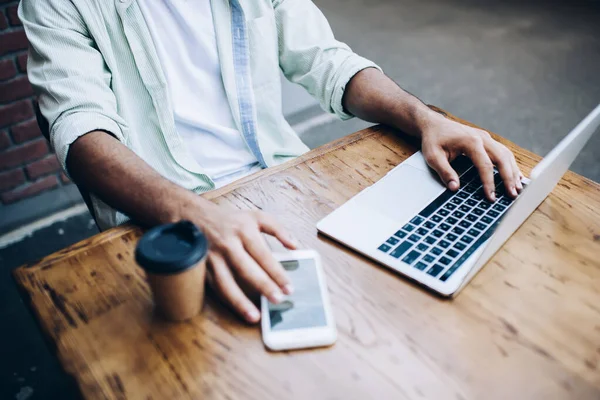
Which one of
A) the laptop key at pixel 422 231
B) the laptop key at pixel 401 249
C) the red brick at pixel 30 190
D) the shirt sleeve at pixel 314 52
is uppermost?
the shirt sleeve at pixel 314 52

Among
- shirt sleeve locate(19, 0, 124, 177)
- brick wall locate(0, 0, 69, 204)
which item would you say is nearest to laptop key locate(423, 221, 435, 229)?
shirt sleeve locate(19, 0, 124, 177)

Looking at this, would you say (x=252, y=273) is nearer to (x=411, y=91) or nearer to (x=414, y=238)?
(x=414, y=238)

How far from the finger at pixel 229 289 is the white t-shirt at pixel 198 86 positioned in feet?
1.59

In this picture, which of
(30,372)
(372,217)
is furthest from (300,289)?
(30,372)

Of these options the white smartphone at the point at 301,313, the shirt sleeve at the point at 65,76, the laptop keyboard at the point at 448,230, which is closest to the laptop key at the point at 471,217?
the laptop keyboard at the point at 448,230

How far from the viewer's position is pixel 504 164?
848 mm

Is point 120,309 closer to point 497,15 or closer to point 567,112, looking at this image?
point 567,112

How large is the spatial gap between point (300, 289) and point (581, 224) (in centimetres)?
51

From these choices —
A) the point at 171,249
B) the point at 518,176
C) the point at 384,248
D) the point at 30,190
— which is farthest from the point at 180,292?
the point at 30,190

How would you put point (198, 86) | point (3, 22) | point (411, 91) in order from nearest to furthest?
point (198, 86), point (3, 22), point (411, 91)

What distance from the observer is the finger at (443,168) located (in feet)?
2.75

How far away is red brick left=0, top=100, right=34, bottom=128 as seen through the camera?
5.79 feet

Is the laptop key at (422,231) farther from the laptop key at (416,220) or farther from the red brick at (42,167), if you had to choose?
the red brick at (42,167)

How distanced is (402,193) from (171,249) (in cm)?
44
